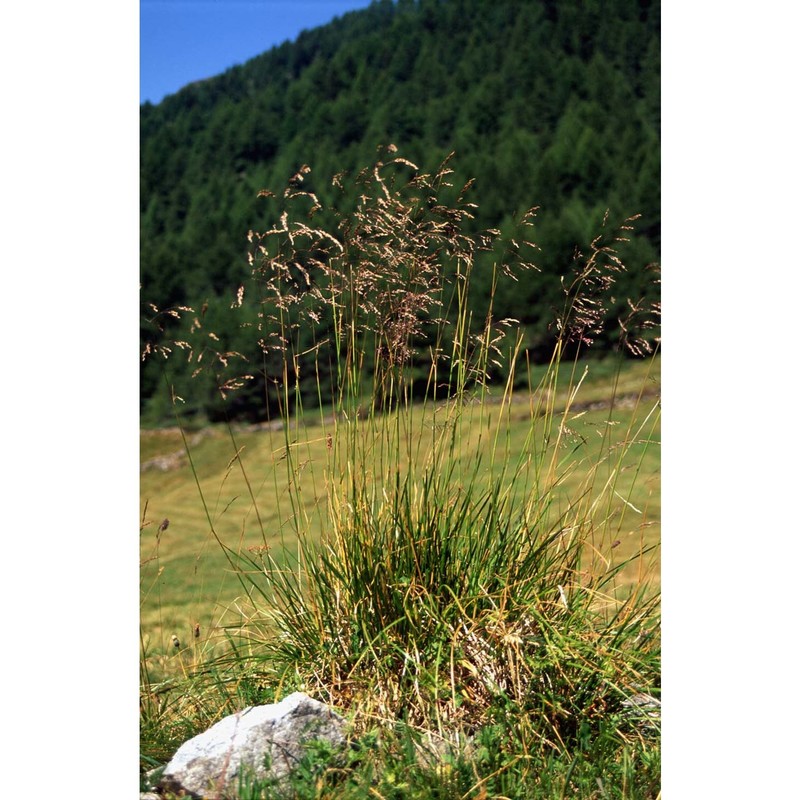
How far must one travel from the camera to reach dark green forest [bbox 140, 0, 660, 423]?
4.10 metres

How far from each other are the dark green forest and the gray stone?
1.10 metres

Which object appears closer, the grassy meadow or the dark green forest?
the grassy meadow

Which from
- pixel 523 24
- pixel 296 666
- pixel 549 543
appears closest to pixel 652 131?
pixel 523 24

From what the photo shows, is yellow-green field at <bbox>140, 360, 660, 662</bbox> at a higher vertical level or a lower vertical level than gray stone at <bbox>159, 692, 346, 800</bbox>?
higher

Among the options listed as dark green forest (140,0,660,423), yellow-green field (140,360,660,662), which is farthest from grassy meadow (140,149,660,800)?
dark green forest (140,0,660,423)

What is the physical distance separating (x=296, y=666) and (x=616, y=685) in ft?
2.60

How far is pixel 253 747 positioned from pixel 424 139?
5324 millimetres

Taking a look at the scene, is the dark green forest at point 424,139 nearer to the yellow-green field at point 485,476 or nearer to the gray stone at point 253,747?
the yellow-green field at point 485,476

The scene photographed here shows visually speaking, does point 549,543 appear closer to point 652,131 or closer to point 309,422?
point 309,422

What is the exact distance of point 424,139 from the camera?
6.41 metres

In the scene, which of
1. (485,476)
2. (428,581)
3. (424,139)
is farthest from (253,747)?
(424,139)

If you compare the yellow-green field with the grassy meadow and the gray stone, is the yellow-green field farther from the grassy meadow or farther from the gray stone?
the gray stone

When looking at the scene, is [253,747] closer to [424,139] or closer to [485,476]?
[485,476]

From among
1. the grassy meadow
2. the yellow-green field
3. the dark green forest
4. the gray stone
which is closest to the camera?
the gray stone
